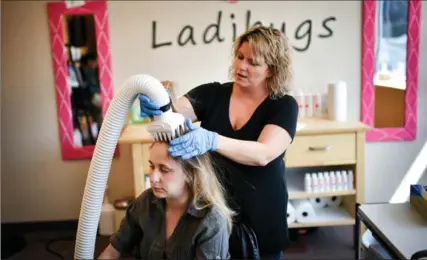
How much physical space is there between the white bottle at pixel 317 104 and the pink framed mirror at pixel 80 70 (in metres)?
1.12

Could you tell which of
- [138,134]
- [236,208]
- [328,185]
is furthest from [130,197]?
[236,208]

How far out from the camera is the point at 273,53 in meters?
1.43

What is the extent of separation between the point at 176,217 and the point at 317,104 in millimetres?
1639

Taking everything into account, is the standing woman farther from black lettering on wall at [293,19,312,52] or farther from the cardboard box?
black lettering on wall at [293,19,312,52]

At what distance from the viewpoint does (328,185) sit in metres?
2.50

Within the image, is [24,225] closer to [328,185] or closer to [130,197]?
[130,197]

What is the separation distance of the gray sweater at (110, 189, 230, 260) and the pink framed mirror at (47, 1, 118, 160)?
5.19 ft

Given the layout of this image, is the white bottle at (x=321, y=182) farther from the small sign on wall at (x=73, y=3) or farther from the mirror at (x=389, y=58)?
the small sign on wall at (x=73, y=3)

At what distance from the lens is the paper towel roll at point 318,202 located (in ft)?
8.61

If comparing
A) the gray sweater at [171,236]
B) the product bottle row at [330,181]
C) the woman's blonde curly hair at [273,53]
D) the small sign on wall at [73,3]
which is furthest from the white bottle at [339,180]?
the small sign on wall at [73,3]

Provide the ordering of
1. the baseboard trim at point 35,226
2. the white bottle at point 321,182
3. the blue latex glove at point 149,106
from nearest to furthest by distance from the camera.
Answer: the blue latex glove at point 149,106, the white bottle at point 321,182, the baseboard trim at point 35,226

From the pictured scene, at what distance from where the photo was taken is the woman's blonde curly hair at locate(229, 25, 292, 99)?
1421 mm

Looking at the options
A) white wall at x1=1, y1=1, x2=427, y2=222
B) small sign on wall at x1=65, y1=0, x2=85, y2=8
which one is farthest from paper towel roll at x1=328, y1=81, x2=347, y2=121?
small sign on wall at x1=65, y1=0, x2=85, y2=8

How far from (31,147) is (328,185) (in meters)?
1.66
